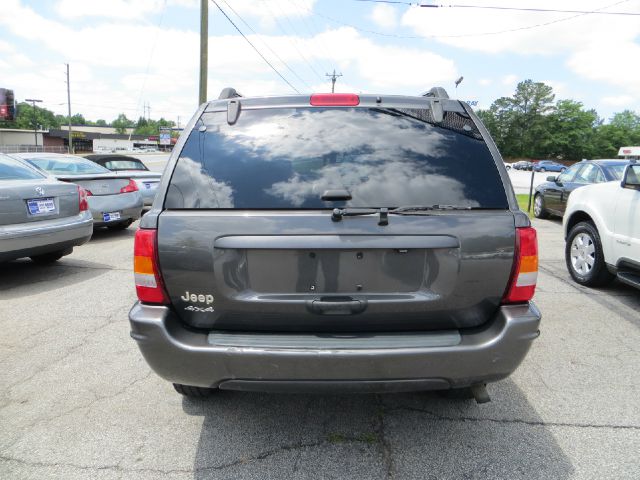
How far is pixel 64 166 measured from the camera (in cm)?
937

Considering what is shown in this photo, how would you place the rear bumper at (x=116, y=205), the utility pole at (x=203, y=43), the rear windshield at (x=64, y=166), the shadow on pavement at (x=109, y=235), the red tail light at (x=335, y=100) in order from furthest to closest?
the utility pole at (x=203, y=43) < the rear windshield at (x=64, y=166) < the shadow on pavement at (x=109, y=235) < the rear bumper at (x=116, y=205) < the red tail light at (x=335, y=100)

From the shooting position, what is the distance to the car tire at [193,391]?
285 centimetres

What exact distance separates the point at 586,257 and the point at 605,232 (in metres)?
0.57

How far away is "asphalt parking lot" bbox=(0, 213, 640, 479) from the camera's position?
245 centimetres

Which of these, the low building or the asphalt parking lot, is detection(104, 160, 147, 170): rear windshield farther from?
the low building

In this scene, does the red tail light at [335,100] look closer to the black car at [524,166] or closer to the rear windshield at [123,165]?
the rear windshield at [123,165]

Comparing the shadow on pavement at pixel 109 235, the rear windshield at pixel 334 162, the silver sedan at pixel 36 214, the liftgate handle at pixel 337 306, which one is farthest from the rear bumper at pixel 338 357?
the shadow on pavement at pixel 109 235

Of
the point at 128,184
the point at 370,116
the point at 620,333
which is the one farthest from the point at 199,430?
the point at 128,184

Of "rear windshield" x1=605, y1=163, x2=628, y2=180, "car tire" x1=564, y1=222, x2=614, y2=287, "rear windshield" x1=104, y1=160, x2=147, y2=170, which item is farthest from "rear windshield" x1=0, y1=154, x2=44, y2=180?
"rear windshield" x1=605, y1=163, x2=628, y2=180

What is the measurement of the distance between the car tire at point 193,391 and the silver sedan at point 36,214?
376cm

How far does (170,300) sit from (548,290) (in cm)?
489

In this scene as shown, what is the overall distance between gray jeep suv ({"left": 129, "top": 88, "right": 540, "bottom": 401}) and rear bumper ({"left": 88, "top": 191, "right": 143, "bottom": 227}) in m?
6.83

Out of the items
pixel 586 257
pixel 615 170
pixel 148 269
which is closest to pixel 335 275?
pixel 148 269

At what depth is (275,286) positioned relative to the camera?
2.26 meters
